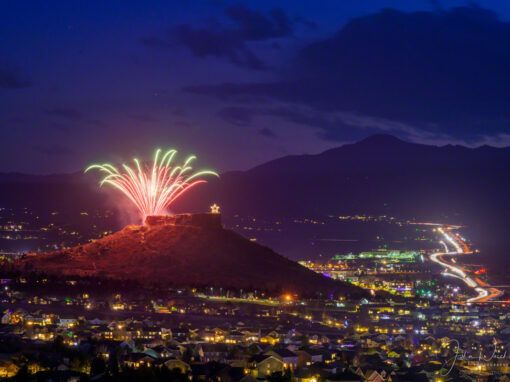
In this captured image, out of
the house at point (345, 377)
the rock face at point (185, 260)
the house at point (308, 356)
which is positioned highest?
the rock face at point (185, 260)

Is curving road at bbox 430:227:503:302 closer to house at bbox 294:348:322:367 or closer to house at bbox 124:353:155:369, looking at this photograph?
house at bbox 294:348:322:367

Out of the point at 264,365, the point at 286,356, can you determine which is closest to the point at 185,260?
the point at 286,356

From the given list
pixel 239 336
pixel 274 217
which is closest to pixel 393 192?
pixel 274 217

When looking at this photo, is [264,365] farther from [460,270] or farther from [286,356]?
[460,270]

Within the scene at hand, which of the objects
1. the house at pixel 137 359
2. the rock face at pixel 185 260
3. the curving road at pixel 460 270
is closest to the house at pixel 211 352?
the house at pixel 137 359

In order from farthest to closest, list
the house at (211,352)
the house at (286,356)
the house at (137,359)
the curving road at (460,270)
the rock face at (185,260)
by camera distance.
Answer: the curving road at (460,270) → the rock face at (185,260) → the house at (211,352) → the house at (286,356) → the house at (137,359)

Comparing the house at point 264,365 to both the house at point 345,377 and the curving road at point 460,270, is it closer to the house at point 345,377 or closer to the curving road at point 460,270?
the house at point 345,377
